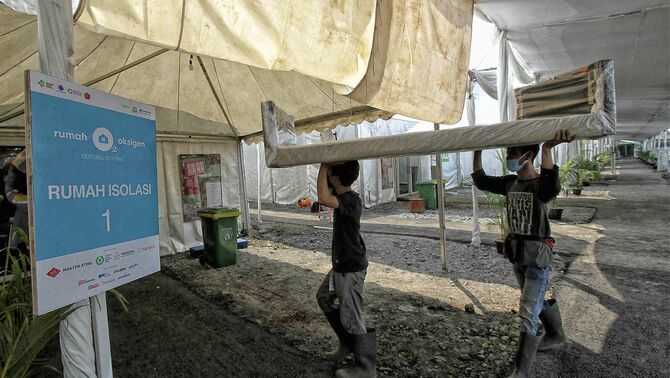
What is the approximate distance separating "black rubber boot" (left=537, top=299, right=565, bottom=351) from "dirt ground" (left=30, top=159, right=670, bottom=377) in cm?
9

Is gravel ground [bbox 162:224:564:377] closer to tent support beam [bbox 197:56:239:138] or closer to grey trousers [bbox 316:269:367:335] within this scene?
grey trousers [bbox 316:269:367:335]

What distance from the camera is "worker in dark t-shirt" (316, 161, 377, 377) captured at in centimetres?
274

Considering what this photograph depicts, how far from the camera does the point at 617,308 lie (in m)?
3.98

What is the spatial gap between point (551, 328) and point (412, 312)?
1.43 m

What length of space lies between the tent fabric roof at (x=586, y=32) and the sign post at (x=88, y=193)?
4754 mm

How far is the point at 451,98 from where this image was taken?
4.44 meters

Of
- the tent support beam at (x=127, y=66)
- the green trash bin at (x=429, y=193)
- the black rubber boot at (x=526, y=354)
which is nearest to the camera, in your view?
the black rubber boot at (x=526, y=354)

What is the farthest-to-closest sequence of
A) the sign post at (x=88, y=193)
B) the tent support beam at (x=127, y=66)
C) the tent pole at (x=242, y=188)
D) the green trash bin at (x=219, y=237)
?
the tent pole at (x=242, y=188)
the green trash bin at (x=219, y=237)
the tent support beam at (x=127, y=66)
the sign post at (x=88, y=193)

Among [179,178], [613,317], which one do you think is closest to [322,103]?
[179,178]

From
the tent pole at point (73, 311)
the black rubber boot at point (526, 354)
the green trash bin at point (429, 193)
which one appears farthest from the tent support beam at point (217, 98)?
the green trash bin at point (429, 193)

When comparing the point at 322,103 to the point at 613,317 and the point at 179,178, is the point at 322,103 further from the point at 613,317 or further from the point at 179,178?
the point at 613,317

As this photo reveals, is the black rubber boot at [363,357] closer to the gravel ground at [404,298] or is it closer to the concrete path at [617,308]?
the gravel ground at [404,298]

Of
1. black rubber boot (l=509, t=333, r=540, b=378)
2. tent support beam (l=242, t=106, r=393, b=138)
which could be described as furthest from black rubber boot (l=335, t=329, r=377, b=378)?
tent support beam (l=242, t=106, r=393, b=138)

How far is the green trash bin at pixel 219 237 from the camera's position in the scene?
636 centimetres
